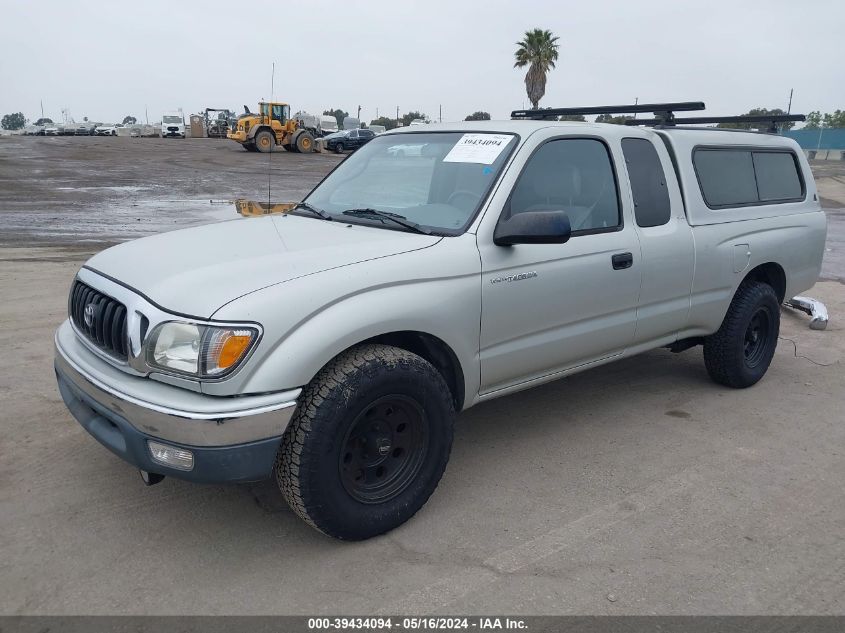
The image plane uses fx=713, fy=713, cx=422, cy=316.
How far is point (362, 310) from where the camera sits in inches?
115

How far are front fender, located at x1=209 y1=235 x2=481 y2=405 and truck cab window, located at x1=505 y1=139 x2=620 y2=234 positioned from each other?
1.82ft

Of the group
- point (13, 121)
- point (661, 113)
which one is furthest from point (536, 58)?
point (13, 121)

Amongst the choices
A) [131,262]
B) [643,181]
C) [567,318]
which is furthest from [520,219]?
[131,262]

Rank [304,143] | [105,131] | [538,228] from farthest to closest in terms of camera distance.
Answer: [105,131], [304,143], [538,228]

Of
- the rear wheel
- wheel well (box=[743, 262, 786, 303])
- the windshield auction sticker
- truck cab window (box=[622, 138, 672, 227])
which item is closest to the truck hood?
the windshield auction sticker

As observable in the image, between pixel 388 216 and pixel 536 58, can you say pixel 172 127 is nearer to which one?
pixel 536 58

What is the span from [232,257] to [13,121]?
16001 cm

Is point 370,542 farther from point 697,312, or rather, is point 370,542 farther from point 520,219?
point 697,312

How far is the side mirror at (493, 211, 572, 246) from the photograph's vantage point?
3.25 m

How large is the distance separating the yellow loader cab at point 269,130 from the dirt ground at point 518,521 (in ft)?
101

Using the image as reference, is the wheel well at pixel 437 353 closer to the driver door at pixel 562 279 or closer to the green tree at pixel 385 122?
the driver door at pixel 562 279

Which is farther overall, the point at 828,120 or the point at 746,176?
the point at 828,120

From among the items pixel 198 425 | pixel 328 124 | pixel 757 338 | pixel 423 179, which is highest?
A: pixel 328 124

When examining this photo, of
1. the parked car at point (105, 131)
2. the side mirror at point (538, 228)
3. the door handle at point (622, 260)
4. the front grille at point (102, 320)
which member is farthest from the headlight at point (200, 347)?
the parked car at point (105, 131)
